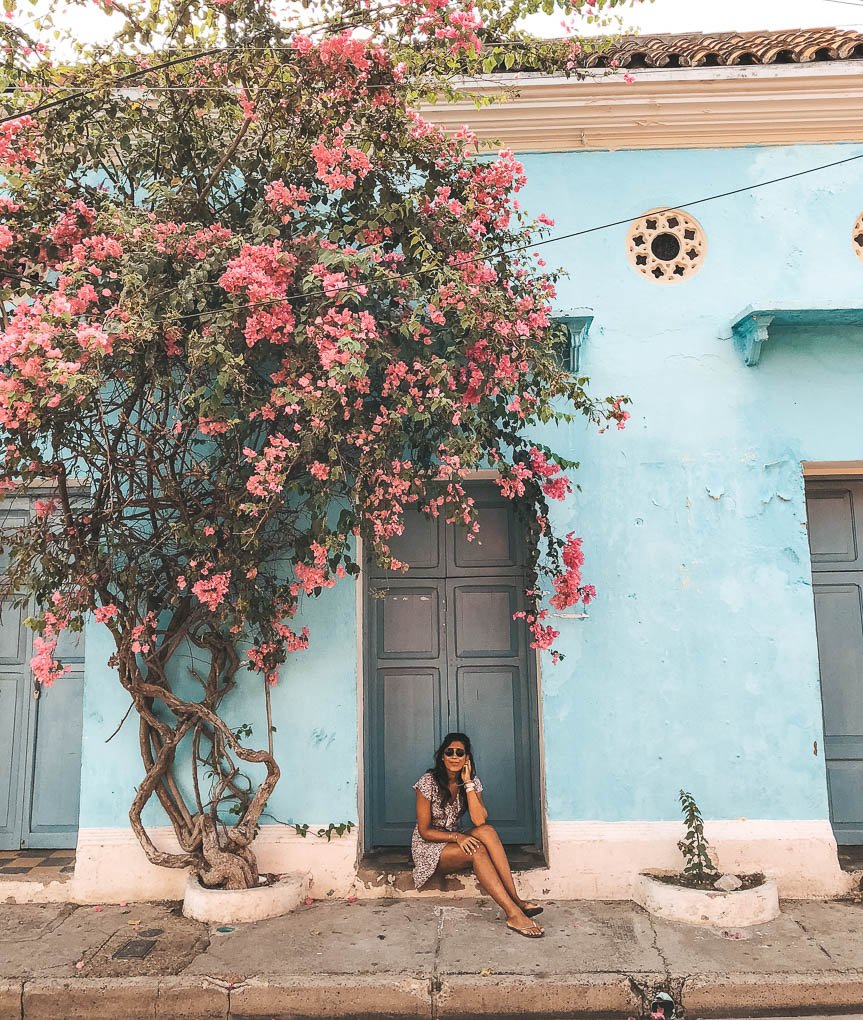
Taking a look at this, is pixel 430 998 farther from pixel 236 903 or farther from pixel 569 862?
pixel 569 862

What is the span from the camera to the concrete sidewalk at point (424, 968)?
380cm

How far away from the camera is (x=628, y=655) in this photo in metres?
5.13

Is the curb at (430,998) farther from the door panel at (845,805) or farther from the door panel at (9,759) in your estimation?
the door panel at (9,759)

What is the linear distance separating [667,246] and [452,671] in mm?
3119

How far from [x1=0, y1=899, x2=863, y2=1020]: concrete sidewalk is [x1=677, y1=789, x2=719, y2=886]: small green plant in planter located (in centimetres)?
32

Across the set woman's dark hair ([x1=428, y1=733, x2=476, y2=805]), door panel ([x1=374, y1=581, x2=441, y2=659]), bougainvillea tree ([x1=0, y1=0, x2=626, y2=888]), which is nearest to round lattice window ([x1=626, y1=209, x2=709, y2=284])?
bougainvillea tree ([x1=0, y1=0, x2=626, y2=888])

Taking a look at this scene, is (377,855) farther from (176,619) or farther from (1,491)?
(1,491)

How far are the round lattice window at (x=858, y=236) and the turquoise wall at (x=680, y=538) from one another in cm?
8

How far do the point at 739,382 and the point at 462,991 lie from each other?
3799 mm

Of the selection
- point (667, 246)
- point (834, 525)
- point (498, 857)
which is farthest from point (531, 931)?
point (667, 246)

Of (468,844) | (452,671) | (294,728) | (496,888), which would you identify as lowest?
(496,888)

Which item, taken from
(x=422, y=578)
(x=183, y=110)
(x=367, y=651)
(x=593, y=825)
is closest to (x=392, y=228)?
(x=183, y=110)

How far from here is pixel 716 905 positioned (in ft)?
14.6

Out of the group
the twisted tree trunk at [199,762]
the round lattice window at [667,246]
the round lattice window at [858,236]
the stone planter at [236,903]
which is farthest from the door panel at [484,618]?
the round lattice window at [858,236]
